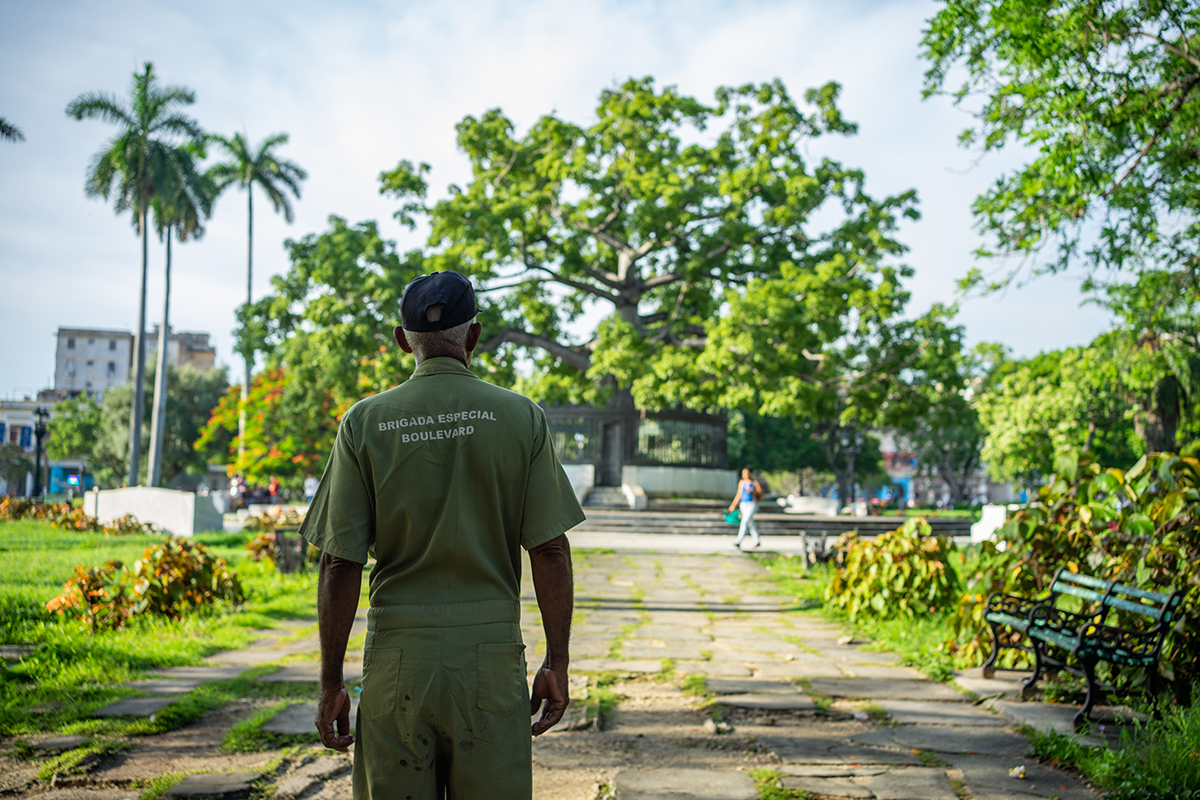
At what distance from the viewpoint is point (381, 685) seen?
7.20 ft

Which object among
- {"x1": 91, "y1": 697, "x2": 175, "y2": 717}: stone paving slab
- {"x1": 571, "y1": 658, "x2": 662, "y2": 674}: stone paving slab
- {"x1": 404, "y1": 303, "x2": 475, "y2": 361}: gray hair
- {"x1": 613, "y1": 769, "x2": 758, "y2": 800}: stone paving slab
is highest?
{"x1": 404, "y1": 303, "x2": 475, "y2": 361}: gray hair

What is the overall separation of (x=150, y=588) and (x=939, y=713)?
6.63m

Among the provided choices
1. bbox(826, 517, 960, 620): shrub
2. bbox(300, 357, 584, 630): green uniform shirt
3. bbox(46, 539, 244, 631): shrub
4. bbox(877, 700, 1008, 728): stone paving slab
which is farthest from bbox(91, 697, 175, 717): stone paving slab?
bbox(826, 517, 960, 620): shrub

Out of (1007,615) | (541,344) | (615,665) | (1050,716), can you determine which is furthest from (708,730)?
(541,344)

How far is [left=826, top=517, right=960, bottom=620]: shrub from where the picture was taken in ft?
28.9

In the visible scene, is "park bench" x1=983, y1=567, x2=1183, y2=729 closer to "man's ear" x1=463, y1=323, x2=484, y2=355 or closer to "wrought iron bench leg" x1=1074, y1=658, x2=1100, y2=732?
"wrought iron bench leg" x1=1074, y1=658, x2=1100, y2=732

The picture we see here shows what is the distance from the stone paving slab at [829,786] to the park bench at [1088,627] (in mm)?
1652

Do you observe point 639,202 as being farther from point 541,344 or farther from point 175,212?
point 175,212

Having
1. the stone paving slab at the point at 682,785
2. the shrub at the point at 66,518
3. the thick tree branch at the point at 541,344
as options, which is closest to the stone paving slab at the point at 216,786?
the stone paving slab at the point at 682,785

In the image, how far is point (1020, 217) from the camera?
27.1ft

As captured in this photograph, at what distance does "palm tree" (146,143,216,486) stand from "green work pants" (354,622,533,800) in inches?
1301

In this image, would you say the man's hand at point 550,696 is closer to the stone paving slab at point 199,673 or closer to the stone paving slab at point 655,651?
the stone paving slab at point 199,673

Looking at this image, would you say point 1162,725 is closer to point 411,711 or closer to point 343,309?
point 411,711

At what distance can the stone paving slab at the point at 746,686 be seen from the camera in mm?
6086
